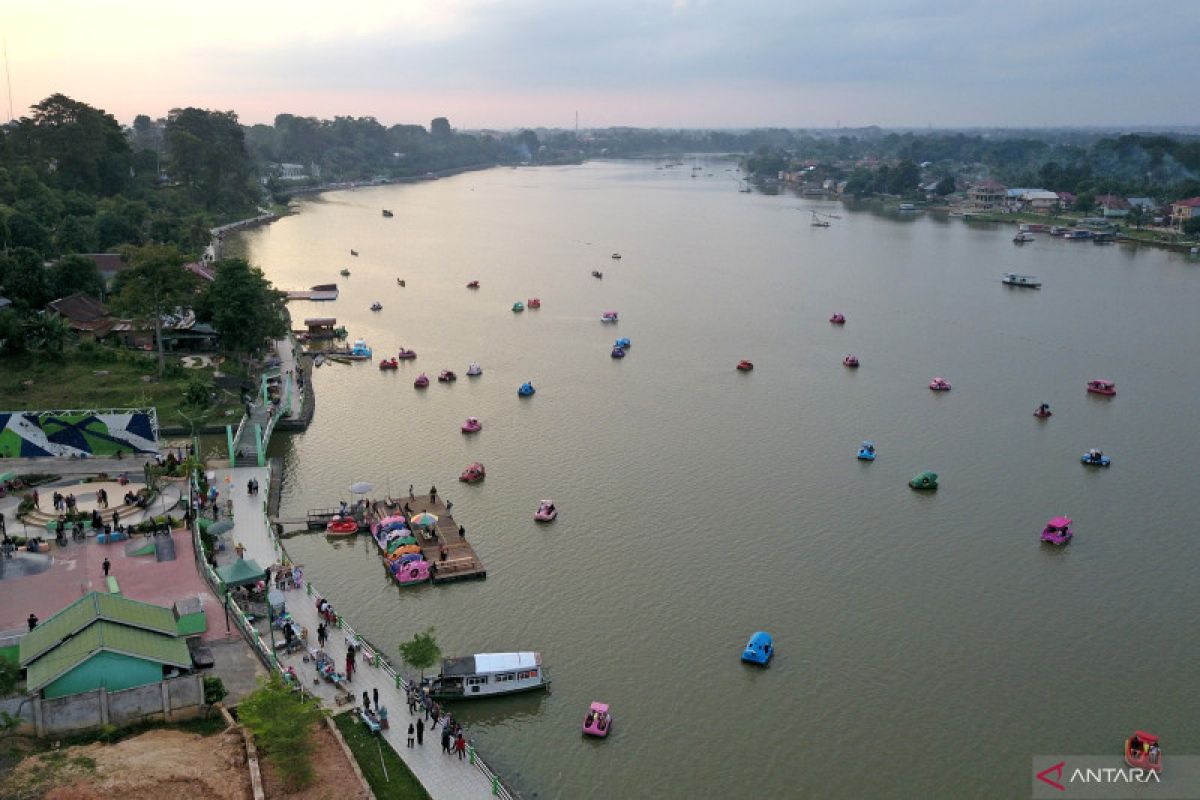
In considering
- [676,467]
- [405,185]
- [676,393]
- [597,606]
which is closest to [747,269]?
→ [676,393]

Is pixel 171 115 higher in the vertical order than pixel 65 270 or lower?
higher

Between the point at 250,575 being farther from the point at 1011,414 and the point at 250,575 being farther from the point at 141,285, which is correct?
the point at 1011,414

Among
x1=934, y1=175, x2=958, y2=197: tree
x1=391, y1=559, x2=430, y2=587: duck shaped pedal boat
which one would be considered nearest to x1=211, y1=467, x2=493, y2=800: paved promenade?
x1=391, y1=559, x2=430, y2=587: duck shaped pedal boat

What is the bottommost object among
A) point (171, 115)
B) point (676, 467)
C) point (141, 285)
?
point (676, 467)

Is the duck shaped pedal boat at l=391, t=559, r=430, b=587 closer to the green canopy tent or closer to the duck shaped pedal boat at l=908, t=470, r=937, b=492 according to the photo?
the green canopy tent

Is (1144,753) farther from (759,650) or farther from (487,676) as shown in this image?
(487,676)

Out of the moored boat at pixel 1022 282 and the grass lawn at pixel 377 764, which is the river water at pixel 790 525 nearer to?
the grass lawn at pixel 377 764

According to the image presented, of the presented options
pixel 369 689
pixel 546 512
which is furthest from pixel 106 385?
pixel 369 689
